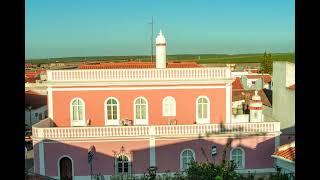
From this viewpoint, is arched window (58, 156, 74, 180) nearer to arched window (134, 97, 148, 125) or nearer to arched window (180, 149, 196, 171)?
arched window (134, 97, 148, 125)

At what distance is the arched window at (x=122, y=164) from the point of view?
11961 millimetres

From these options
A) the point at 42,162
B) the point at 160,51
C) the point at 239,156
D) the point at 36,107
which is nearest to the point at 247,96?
the point at 160,51

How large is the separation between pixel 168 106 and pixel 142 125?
51.7 inches

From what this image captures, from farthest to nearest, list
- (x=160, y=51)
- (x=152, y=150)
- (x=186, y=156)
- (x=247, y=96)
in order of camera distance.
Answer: (x=247, y=96)
(x=160, y=51)
(x=186, y=156)
(x=152, y=150)

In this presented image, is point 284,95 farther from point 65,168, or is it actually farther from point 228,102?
point 65,168

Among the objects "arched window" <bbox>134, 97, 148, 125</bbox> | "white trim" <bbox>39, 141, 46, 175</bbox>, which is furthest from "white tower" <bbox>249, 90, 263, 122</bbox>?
"white trim" <bbox>39, 141, 46, 175</bbox>

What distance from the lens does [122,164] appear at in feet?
39.2

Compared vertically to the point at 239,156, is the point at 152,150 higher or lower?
higher

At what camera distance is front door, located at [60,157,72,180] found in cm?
1200

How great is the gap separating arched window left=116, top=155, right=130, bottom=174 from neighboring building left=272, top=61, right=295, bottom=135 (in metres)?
4.77

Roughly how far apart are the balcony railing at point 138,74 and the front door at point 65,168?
7.18ft

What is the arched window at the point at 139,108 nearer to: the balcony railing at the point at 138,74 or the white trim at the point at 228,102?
the balcony railing at the point at 138,74
